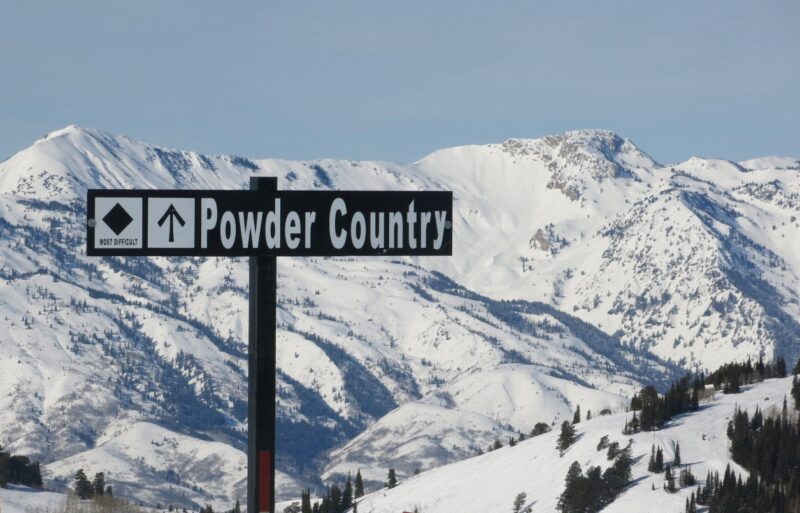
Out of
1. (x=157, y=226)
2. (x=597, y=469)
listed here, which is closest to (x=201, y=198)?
(x=157, y=226)

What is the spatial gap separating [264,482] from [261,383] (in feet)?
3.95

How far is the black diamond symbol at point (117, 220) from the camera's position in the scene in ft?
59.1

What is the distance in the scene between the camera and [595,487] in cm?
18912

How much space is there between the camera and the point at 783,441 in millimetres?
172000

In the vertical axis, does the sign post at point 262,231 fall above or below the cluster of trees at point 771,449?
above

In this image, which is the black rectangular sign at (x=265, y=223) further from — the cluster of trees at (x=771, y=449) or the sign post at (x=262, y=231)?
the cluster of trees at (x=771, y=449)

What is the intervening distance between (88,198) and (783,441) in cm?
16248

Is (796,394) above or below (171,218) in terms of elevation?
below

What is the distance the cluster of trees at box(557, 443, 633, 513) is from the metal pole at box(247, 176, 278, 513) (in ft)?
557

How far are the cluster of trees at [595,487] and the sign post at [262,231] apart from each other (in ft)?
557

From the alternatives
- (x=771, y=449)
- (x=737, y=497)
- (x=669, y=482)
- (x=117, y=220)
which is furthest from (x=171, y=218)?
(x=669, y=482)

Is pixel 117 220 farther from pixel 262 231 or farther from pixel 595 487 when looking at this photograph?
pixel 595 487

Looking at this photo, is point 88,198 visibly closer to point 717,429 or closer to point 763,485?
point 763,485

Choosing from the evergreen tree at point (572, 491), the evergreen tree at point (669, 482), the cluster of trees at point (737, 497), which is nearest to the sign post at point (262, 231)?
the cluster of trees at point (737, 497)
